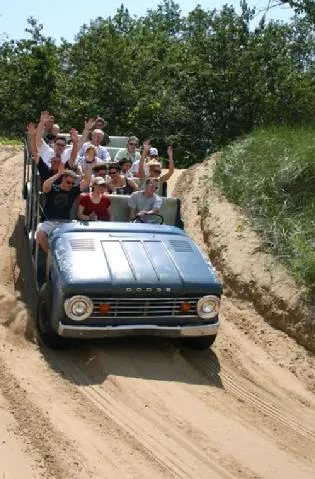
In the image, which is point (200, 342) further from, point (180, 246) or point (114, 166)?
point (114, 166)

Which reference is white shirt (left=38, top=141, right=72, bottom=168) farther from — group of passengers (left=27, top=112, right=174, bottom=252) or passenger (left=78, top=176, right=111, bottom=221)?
passenger (left=78, top=176, right=111, bottom=221)

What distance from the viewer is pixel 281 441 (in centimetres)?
603

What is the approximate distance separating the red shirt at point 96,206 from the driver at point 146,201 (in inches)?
15.9

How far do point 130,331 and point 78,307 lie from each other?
56cm

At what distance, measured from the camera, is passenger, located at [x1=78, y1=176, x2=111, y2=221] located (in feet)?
28.8

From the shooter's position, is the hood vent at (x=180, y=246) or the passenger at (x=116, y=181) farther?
the passenger at (x=116, y=181)

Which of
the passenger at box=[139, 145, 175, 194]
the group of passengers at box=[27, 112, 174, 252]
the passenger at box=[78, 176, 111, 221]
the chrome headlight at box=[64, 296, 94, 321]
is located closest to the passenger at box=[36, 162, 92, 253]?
the group of passengers at box=[27, 112, 174, 252]

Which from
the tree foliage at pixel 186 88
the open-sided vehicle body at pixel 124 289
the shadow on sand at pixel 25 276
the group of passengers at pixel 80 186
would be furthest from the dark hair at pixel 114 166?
the tree foliage at pixel 186 88

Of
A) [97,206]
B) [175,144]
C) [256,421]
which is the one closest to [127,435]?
[256,421]

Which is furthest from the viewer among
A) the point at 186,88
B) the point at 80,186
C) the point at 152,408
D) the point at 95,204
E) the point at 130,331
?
the point at 186,88

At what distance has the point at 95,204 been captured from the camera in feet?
29.0

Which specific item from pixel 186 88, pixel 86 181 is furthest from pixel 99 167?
pixel 186 88

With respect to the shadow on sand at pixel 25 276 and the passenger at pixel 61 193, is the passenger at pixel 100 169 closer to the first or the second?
the passenger at pixel 61 193

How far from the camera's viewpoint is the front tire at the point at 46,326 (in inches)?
291
